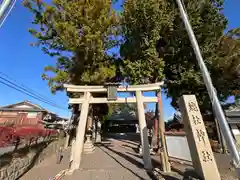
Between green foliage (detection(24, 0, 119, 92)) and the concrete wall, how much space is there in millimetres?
4125

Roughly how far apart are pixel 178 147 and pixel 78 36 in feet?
27.5

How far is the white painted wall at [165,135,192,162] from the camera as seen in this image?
5.45 metres

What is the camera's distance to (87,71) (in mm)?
10203

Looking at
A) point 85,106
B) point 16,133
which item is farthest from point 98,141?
point 16,133

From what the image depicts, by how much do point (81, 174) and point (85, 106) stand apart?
294cm

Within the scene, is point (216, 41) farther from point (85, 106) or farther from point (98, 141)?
point (98, 141)

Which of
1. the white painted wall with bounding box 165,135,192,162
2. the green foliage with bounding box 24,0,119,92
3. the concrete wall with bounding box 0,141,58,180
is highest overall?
the green foliage with bounding box 24,0,119,92

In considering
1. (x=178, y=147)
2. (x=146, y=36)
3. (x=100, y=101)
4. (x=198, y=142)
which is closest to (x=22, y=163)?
(x=100, y=101)

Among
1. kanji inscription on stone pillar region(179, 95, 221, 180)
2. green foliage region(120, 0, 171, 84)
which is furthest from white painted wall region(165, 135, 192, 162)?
green foliage region(120, 0, 171, 84)

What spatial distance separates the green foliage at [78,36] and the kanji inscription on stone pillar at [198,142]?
661 cm

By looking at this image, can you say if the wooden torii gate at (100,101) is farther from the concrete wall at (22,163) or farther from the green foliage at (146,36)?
the green foliage at (146,36)

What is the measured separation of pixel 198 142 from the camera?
3.88m

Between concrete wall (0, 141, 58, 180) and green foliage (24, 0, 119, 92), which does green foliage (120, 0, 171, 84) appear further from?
concrete wall (0, 141, 58, 180)

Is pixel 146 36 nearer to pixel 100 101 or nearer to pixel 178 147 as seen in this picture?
pixel 100 101
